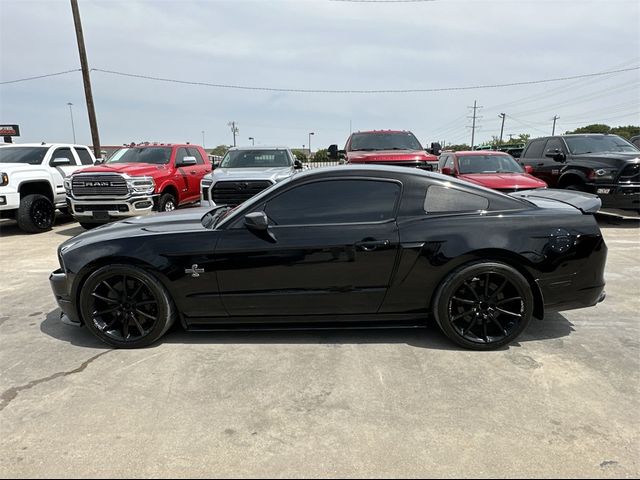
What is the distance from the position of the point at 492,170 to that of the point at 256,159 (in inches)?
201

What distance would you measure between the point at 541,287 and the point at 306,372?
6.41ft

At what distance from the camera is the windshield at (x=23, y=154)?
9250 millimetres

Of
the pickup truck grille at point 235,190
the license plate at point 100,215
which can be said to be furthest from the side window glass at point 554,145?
the license plate at point 100,215

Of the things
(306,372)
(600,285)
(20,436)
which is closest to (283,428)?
(306,372)

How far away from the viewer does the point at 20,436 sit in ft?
7.80

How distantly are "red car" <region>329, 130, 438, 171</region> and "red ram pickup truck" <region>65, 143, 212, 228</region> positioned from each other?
377cm

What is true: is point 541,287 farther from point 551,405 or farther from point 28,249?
point 28,249

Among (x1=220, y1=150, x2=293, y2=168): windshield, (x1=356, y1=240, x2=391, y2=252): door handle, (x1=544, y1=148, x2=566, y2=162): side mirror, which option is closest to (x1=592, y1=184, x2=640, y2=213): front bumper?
(x1=544, y1=148, x2=566, y2=162): side mirror

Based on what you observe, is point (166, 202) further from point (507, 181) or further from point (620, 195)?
point (620, 195)

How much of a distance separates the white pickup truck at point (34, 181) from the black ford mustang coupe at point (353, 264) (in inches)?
252

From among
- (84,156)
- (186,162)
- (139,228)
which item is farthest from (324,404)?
(84,156)

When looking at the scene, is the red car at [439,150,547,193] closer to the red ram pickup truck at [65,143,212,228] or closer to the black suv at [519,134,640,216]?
the black suv at [519,134,640,216]

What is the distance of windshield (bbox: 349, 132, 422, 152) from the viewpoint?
9.94 metres

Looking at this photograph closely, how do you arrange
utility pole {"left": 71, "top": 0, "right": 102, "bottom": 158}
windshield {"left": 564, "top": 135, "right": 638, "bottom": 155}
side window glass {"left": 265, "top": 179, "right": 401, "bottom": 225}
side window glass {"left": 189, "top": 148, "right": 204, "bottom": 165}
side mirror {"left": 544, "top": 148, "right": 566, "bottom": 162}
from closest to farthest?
1. side window glass {"left": 265, "top": 179, "right": 401, "bottom": 225}
2. side mirror {"left": 544, "top": 148, "right": 566, "bottom": 162}
3. windshield {"left": 564, "top": 135, "right": 638, "bottom": 155}
4. side window glass {"left": 189, "top": 148, "right": 204, "bottom": 165}
5. utility pole {"left": 71, "top": 0, "right": 102, "bottom": 158}
